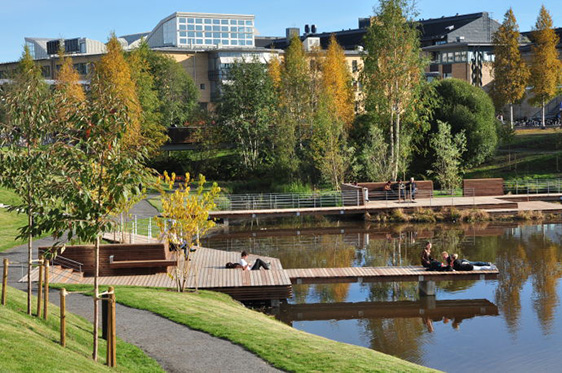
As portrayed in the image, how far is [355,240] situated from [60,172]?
2705cm

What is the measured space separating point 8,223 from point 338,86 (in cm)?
3555

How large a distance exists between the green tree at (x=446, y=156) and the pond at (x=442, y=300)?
458 inches

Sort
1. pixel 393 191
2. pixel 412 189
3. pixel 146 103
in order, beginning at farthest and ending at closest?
pixel 146 103 < pixel 393 191 < pixel 412 189

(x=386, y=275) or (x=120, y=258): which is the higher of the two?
(x=120, y=258)

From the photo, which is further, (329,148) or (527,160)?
(527,160)

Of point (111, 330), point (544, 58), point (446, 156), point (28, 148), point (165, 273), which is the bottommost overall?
point (165, 273)

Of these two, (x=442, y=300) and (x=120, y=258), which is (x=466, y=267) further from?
(x=120, y=258)

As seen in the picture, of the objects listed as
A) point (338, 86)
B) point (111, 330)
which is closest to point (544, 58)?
point (338, 86)

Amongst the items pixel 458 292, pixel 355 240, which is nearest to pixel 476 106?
pixel 355 240

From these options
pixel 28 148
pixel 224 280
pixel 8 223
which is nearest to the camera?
pixel 28 148

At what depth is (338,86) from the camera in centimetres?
6619

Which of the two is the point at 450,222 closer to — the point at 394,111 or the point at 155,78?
the point at 394,111

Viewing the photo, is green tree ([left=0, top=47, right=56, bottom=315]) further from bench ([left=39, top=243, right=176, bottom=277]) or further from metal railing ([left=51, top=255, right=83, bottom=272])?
metal railing ([left=51, top=255, right=83, bottom=272])

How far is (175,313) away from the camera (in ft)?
64.7
